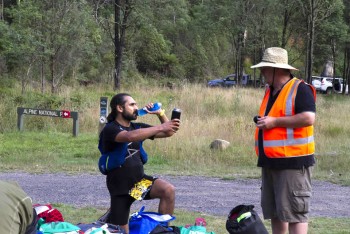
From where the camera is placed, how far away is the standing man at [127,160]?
4918 millimetres

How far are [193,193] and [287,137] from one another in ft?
13.9

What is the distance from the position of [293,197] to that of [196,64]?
39448mm

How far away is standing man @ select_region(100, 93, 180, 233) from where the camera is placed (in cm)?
492

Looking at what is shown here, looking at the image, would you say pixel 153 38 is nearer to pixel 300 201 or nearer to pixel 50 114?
pixel 50 114

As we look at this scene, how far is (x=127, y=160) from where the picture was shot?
5.07 m

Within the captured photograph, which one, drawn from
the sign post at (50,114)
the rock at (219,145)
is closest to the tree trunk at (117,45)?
the sign post at (50,114)

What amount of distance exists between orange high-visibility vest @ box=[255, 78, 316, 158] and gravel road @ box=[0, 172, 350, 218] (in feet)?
8.91

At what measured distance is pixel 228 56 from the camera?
5016 cm

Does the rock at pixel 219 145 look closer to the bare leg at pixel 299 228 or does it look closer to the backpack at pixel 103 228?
the backpack at pixel 103 228

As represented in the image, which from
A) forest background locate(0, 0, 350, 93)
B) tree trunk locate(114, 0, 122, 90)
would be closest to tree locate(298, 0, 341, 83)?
forest background locate(0, 0, 350, 93)

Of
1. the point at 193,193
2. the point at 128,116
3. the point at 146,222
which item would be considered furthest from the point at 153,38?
the point at 146,222

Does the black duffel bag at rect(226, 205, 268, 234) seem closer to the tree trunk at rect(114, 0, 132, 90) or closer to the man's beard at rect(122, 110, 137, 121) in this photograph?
the man's beard at rect(122, 110, 137, 121)

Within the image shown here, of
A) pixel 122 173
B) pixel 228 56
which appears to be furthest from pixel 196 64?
pixel 122 173

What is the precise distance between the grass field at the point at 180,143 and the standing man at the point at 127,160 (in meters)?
1.32
